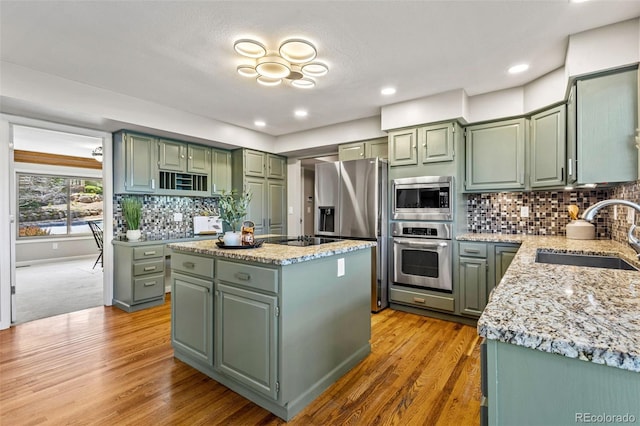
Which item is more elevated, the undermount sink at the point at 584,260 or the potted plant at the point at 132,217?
the potted plant at the point at 132,217

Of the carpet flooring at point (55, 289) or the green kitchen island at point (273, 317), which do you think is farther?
the carpet flooring at point (55, 289)

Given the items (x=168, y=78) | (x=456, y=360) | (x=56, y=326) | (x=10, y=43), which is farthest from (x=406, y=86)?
(x=56, y=326)

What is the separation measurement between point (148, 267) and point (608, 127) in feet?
15.1

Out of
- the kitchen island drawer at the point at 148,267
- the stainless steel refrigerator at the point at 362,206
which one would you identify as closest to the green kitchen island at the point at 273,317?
the stainless steel refrigerator at the point at 362,206

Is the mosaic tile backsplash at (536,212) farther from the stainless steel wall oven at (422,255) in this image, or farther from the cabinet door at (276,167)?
the cabinet door at (276,167)

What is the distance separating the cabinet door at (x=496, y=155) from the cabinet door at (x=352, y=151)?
53.5 inches

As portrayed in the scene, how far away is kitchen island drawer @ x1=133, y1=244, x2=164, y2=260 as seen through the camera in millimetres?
3693

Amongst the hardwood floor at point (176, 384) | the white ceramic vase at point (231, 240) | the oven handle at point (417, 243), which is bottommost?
the hardwood floor at point (176, 384)

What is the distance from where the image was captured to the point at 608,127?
87.3 inches

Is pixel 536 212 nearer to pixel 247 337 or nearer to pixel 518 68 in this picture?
pixel 518 68

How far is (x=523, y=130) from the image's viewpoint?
3.23 metres

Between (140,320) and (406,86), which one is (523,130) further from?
(140,320)

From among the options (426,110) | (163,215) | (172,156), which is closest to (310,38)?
(426,110)

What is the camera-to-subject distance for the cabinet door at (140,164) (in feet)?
12.5
